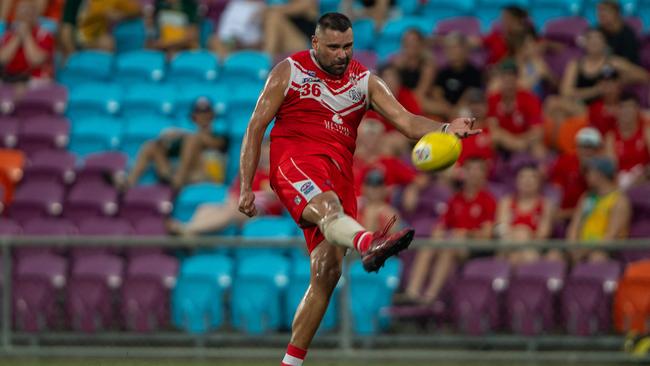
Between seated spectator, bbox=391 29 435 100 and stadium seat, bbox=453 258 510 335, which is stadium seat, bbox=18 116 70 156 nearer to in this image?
seated spectator, bbox=391 29 435 100

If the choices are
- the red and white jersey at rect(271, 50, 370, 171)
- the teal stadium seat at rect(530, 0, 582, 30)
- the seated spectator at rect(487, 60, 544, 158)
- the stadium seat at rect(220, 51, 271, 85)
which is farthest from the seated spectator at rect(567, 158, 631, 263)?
the stadium seat at rect(220, 51, 271, 85)

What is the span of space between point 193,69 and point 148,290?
408cm

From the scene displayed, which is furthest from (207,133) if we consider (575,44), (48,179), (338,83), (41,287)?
(338,83)

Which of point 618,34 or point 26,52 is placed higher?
point 618,34

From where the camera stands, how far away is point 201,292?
12.3m

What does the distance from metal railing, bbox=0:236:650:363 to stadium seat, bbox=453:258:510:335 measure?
0.47 ft

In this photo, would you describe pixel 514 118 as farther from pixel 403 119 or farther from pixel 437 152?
pixel 437 152

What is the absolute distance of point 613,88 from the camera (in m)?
13.1

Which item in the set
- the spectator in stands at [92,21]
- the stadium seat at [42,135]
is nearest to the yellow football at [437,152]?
the stadium seat at [42,135]

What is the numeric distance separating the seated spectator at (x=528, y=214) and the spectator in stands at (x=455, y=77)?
2095mm

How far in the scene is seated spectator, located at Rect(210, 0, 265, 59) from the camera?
52.6 ft

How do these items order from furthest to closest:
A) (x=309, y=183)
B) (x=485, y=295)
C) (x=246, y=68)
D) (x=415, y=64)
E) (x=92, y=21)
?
(x=92, y=21)
(x=246, y=68)
(x=415, y=64)
(x=485, y=295)
(x=309, y=183)

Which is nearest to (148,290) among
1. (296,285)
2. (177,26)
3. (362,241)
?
(296,285)

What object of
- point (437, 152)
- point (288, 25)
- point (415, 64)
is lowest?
point (437, 152)
